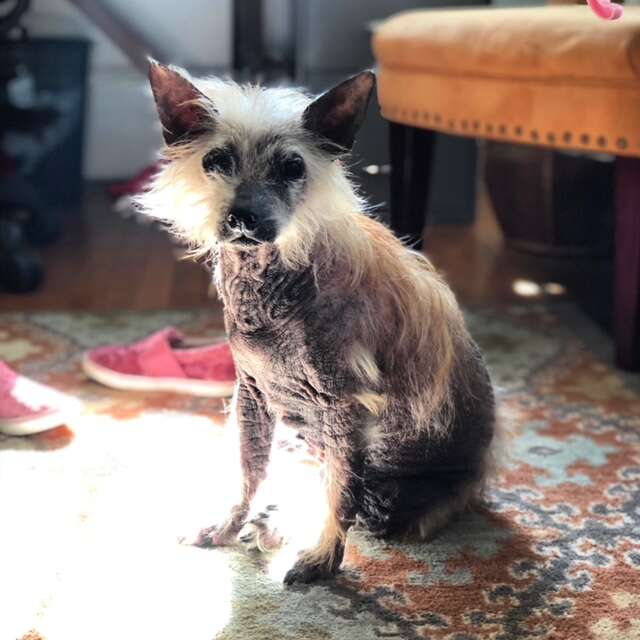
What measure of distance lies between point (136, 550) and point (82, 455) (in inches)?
10.0

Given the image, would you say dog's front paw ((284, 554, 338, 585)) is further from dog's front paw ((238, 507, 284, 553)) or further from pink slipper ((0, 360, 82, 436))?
pink slipper ((0, 360, 82, 436))

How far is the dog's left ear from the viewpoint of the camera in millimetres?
836

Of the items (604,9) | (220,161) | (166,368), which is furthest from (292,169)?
(166,368)

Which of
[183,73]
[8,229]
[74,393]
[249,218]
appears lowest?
[74,393]

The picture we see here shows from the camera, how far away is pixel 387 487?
104 cm

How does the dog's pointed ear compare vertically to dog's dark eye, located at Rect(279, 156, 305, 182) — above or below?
above

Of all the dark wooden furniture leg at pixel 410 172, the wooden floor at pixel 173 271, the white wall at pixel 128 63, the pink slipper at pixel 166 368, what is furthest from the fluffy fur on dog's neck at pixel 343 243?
the white wall at pixel 128 63

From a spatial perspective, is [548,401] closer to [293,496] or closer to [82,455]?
[293,496]

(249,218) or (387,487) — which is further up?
(249,218)

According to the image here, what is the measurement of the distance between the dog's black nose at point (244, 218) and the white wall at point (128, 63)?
81.3 inches

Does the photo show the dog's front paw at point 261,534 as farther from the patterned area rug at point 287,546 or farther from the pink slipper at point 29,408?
the pink slipper at point 29,408

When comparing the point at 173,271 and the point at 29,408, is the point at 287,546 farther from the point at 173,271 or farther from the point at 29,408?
the point at 173,271

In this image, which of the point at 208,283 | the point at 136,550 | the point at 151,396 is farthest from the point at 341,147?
the point at 208,283

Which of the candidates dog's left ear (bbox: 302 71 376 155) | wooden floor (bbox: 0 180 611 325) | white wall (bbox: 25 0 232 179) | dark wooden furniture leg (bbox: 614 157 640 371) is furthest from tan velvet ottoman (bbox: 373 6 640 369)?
white wall (bbox: 25 0 232 179)
